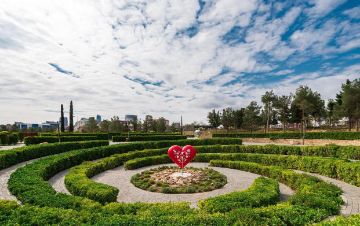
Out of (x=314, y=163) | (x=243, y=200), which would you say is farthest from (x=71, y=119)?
(x=243, y=200)

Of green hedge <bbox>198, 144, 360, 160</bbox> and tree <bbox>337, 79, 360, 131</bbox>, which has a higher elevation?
tree <bbox>337, 79, 360, 131</bbox>

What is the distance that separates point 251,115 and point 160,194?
67872mm

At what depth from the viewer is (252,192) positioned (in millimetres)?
10508

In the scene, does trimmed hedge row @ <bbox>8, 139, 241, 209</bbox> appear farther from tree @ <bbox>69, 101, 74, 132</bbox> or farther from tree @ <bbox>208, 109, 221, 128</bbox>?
tree @ <bbox>208, 109, 221, 128</bbox>

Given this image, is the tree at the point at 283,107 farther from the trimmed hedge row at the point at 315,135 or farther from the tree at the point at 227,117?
the trimmed hedge row at the point at 315,135

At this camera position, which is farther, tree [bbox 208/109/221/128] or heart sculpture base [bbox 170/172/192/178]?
tree [bbox 208/109/221/128]

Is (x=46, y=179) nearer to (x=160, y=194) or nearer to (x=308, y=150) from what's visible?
(x=160, y=194)

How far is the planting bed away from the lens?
6.66m

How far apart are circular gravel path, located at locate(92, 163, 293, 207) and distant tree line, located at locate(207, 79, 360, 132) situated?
32602 millimetres

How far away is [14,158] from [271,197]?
17.8 metres

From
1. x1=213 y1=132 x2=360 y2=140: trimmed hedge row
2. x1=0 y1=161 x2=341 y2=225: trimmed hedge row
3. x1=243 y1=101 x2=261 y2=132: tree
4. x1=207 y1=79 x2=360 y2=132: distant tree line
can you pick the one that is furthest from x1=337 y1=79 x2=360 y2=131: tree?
x1=0 y1=161 x2=341 y2=225: trimmed hedge row

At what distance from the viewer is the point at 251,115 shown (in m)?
77.9

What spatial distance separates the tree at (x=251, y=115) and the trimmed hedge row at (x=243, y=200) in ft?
221

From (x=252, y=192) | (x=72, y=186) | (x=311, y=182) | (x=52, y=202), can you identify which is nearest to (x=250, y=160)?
(x=311, y=182)
